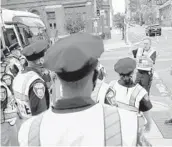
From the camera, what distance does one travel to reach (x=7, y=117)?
166 inches

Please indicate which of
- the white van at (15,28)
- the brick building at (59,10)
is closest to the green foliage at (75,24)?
the brick building at (59,10)

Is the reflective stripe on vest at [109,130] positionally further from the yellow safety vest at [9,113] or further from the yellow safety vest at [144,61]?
the yellow safety vest at [144,61]

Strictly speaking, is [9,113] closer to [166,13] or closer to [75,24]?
[75,24]

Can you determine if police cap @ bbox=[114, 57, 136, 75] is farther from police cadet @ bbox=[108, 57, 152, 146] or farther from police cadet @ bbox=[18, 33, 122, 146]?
police cadet @ bbox=[18, 33, 122, 146]

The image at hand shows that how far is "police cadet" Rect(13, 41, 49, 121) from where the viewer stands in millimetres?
3441

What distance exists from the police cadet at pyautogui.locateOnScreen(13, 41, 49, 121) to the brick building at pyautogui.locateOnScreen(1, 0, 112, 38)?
34.2 m

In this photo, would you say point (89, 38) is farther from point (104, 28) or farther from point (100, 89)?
point (104, 28)

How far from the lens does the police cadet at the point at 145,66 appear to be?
24.1 feet

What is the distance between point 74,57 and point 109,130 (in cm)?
39

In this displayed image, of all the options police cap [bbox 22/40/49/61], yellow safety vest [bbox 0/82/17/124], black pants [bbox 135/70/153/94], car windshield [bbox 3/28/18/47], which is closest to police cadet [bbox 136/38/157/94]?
black pants [bbox 135/70/153/94]

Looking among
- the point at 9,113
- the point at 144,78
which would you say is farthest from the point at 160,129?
the point at 9,113

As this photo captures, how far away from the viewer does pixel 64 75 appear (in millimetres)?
1655

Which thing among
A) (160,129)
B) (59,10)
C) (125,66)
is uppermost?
(125,66)

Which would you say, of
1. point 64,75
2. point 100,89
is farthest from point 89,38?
point 100,89
